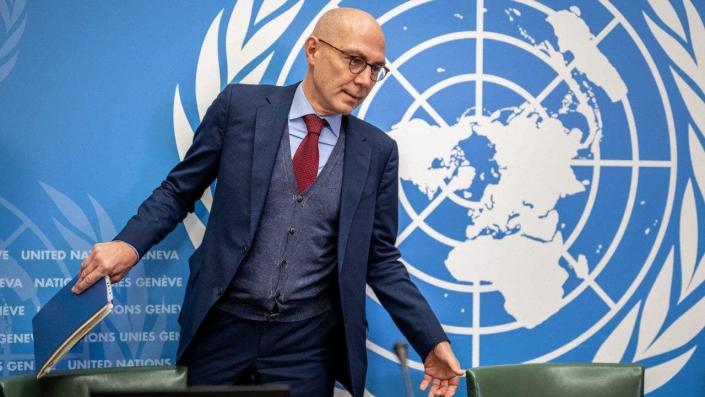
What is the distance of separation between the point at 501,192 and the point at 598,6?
3.13 ft

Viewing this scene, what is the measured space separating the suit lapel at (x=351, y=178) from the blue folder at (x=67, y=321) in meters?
0.81

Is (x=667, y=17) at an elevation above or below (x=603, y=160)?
above

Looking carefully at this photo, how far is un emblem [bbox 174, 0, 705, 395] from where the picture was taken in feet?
11.8

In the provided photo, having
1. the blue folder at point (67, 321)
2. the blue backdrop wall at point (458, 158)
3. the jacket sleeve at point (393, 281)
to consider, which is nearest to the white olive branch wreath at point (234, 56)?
the blue backdrop wall at point (458, 158)

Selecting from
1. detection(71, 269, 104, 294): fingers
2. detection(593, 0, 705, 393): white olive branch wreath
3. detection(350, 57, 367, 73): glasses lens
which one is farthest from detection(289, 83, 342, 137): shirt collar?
detection(593, 0, 705, 393): white olive branch wreath

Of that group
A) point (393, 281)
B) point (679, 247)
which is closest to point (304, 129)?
point (393, 281)

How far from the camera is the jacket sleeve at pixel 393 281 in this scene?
9.89 ft

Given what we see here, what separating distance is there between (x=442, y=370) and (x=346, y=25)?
130 centimetres

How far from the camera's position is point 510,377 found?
10.1ft

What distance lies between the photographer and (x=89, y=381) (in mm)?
2789

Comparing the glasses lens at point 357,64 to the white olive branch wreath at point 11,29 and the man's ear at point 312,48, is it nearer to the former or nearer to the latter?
the man's ear at point 312,48

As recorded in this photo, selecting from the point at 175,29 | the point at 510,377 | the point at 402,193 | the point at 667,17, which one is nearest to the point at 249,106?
the point at 175,29

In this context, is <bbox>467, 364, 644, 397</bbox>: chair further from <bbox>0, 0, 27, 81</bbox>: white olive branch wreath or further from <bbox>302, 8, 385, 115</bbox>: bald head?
<bbox>0, 0, 27, 81</bbox>: white olive branch wreath

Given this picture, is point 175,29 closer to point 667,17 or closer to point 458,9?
point 458,9
